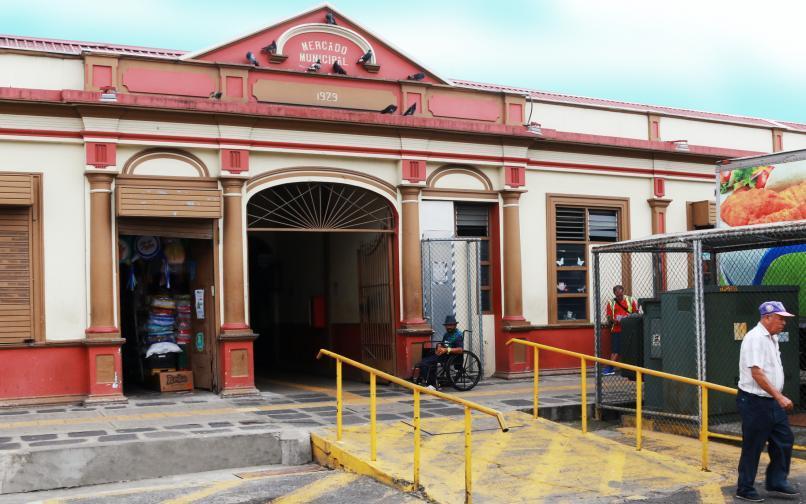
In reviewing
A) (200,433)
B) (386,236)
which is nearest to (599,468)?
(200,433)

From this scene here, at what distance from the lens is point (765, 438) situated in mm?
7906

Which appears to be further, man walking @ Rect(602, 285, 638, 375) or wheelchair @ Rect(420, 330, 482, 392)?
man walking @ Rect(602, 285, 638, 375)

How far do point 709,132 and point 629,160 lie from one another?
2462 mm

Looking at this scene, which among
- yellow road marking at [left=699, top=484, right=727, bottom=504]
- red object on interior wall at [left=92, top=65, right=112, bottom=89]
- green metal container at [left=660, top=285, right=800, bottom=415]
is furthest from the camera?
red object on interior wall at [left=92, top=65, right=112, bottom=89]

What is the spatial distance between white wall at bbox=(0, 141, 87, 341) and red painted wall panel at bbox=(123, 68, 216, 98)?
3.95 ft

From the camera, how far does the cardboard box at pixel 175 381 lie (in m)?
14.1

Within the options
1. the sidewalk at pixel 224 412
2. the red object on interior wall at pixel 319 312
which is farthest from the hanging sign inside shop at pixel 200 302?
the red object on interior wall at pixel 319 312

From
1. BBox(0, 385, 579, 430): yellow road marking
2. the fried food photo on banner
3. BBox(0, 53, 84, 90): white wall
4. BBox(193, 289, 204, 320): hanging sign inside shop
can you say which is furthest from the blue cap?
BBox(0, 53, 84, 90): white wall

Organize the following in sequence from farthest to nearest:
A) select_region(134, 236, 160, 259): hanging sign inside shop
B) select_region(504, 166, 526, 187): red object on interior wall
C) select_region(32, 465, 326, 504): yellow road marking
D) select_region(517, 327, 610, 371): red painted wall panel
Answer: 1. select_region(517, 327, 610, 371): red painted wall panel
2. select_region(504, 166, 526, 187): red object on interior wall
3. select_region(134, 236, 160, 259): hanging sign inside shop
4. select_region(32, 465, 326, 504): yellow road marking

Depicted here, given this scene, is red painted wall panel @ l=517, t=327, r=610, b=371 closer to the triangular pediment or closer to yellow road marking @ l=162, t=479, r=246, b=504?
the triangular pediment

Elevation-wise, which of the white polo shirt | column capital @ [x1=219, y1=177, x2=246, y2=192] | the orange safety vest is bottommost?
the white polo shirt

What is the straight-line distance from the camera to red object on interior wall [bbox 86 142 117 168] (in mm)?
12953

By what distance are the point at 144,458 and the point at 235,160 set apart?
18.1 feet

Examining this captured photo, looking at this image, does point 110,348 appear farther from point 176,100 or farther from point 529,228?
point 529,228
